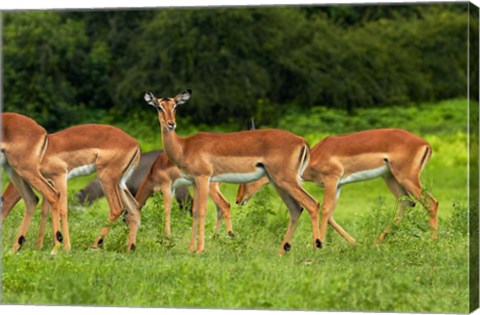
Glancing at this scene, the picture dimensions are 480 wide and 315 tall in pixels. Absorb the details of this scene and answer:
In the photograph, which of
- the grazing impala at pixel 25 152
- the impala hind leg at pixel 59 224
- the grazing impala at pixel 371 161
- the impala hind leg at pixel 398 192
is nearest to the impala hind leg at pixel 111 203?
the impala hind leg at pixel 59 224

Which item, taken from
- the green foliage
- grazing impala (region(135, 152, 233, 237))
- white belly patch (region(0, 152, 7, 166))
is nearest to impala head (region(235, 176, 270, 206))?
grazing impala (region(135, 152, 233, 237))

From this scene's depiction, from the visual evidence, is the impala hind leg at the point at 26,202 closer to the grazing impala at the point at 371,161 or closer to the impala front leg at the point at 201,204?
the impala front leg at the point at 201,204

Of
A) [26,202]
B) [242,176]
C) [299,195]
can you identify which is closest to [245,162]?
[242,176]

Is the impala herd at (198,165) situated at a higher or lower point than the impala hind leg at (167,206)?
higher

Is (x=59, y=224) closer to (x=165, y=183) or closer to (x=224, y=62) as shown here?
(x=165, y=183)

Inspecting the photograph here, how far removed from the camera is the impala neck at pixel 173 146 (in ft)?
32.5

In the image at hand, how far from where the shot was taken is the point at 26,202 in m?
10.1

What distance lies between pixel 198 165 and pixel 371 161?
153 centimetres

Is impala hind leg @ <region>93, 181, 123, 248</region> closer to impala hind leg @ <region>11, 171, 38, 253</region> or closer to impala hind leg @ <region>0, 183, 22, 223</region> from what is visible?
impala hind leg @ <region>11, 171, 38, 253</region>

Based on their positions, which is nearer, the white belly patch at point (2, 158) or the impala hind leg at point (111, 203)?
the white belly patch at point (2, 158)

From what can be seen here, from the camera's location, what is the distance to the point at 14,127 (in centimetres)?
980

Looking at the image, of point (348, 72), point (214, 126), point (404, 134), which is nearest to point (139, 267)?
point (404, 134)

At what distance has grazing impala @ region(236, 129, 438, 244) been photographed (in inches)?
417

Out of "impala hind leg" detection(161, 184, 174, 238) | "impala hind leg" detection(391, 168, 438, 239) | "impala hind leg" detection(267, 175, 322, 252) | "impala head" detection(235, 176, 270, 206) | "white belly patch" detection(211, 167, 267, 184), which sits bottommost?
"impala head" detection(235, 176, 270, 206)
